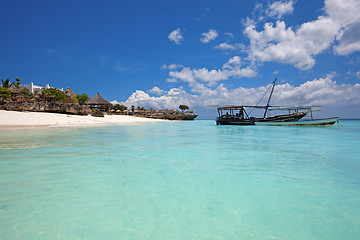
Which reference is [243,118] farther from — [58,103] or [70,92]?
[70,92]

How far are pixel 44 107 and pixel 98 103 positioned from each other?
30709 mm

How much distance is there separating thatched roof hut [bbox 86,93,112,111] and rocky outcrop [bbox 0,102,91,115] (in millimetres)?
24726

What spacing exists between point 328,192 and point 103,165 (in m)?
5.75

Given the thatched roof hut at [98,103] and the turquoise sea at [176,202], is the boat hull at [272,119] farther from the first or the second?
the thatched roof hut at [98,103]

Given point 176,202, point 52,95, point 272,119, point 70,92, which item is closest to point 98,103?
point 52,95

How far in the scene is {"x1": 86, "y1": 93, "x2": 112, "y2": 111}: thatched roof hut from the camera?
61594 millimetres

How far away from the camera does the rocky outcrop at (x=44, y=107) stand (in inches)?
1117

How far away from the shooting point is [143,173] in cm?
506

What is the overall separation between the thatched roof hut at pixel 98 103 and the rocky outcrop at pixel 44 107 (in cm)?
2473

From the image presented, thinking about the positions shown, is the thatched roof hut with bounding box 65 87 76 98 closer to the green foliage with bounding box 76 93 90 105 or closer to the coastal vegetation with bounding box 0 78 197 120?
the coastal vegetation with bounding box 0 78 197 120

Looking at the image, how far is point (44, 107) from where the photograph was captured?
103 feet

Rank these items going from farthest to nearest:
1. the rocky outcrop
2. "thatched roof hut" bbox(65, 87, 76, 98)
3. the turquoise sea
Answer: "thatched roof hut" bbox(65, 87, 76, 98) → the rocky outcrop → the turquoise sea

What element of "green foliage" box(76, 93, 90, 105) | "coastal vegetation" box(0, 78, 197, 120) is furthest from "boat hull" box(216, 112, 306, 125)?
"green foliage" box(76, 93, 90, 105)

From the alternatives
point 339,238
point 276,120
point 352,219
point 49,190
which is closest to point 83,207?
point 49,190
